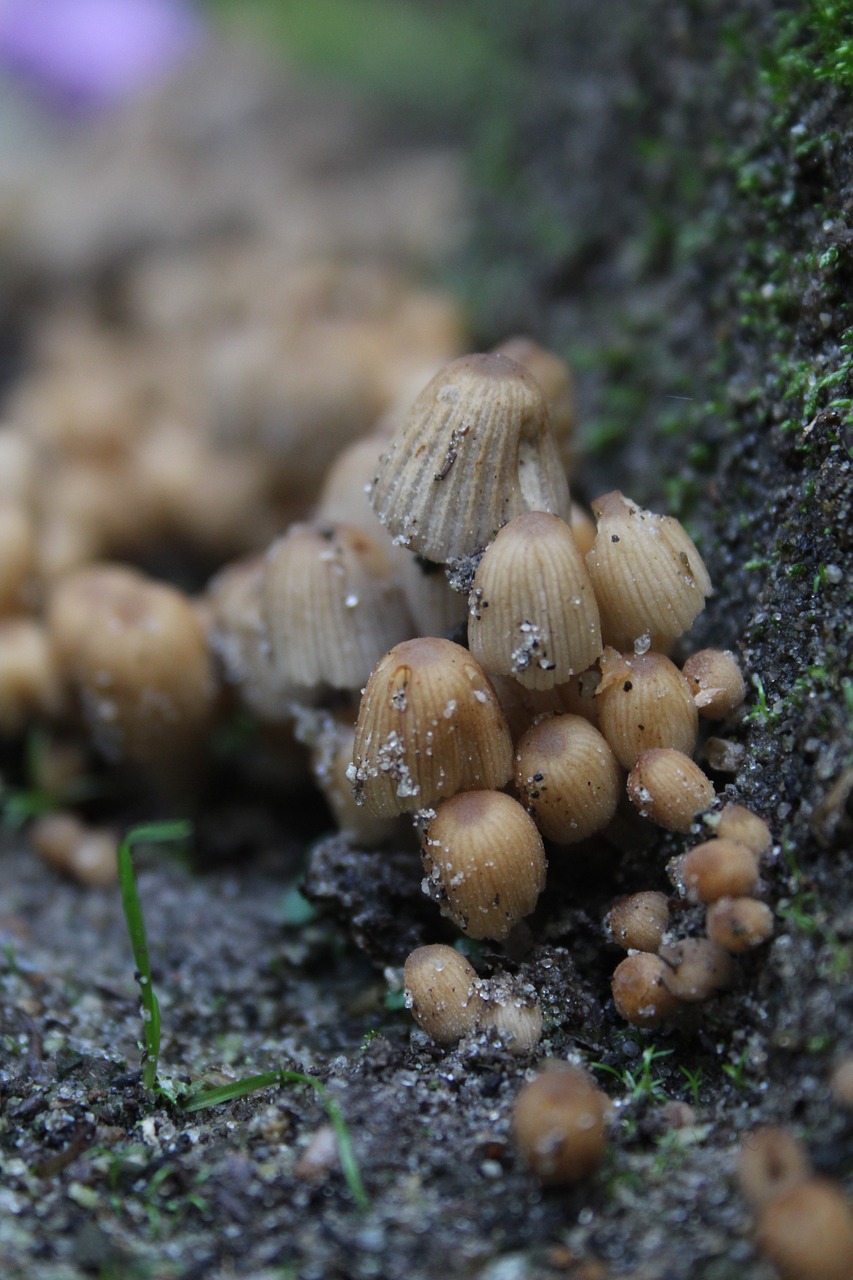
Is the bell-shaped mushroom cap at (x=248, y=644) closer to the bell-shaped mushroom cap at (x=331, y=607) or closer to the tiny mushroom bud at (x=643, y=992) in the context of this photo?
the bell-shaped mushroom cap at (x=331, y=607)

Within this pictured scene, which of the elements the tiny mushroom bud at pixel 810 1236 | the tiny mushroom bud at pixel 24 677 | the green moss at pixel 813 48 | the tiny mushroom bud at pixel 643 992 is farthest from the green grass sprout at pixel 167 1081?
the green moss at pixel 813 48

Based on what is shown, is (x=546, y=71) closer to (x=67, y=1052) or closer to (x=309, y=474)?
(x=309, y=474)

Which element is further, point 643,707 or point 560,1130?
point 643,707

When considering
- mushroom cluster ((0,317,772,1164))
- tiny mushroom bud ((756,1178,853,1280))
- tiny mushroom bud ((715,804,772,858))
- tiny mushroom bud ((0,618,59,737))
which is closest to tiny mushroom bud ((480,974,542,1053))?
mushroom cluster ((0,317,772,1164))

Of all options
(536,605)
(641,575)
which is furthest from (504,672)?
(641,575)

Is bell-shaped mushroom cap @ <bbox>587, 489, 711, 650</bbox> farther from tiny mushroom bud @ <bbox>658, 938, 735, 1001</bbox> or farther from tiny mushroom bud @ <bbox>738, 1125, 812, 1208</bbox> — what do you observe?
tiny mushroom bud @ <bbox>738, 1125, 812, 1208</bbox>

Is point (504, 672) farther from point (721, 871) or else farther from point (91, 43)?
point (91, 43)
